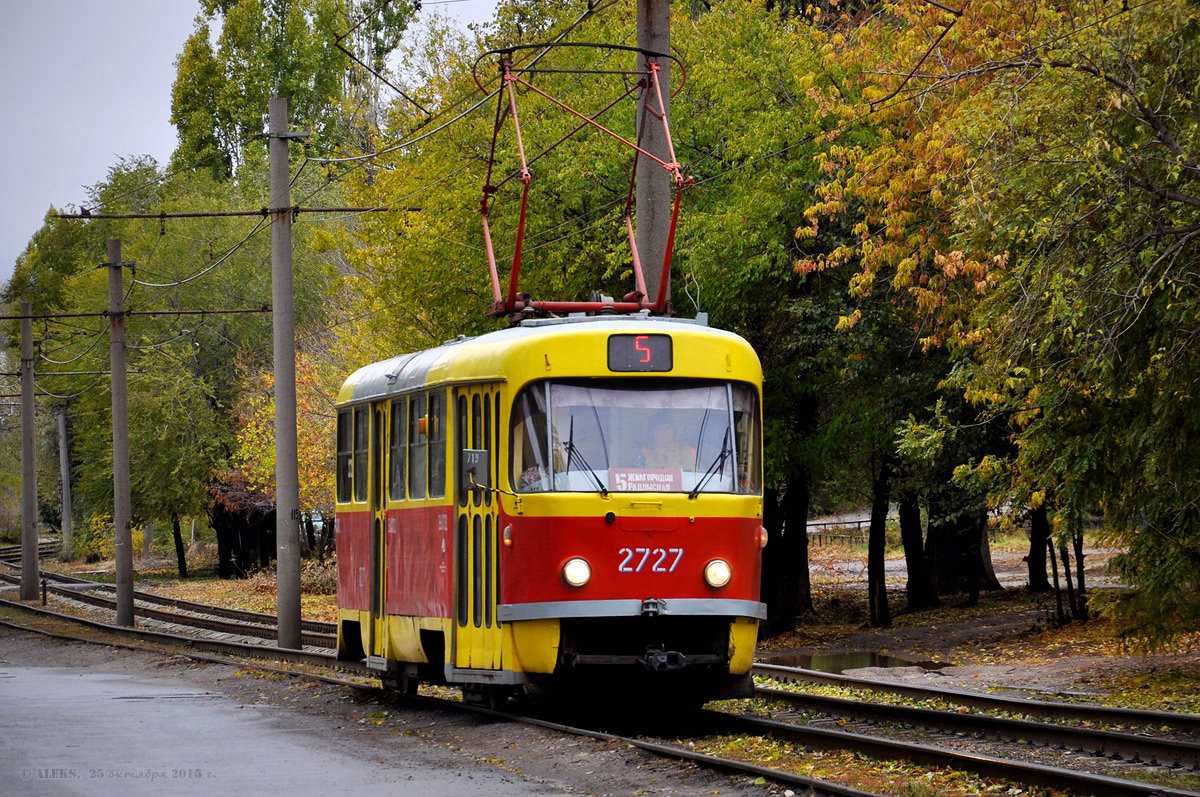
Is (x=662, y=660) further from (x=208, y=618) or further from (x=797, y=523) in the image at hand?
(x=208, y=618)

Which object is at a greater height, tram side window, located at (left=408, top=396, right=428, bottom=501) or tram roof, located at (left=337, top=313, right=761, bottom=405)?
tram roof, located at (left=337, top=313, right=761, bottom=405)

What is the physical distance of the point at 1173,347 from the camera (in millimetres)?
13758

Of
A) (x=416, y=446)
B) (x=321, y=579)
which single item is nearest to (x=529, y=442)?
(x=416, y=446)

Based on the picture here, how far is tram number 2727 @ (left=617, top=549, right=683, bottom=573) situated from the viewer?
41.5 ft

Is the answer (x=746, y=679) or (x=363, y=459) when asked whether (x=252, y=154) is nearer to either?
(x=363, y=459)

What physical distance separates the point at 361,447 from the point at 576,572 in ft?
18.4

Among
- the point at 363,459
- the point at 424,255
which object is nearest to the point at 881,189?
the point at 363,459

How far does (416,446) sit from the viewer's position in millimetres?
15422

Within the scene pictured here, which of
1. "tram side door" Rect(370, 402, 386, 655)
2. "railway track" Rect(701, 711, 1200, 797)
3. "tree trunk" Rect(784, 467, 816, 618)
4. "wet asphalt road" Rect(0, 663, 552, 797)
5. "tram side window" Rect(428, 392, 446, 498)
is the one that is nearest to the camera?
"railway track" Rect(701, 711, 1200, 797)

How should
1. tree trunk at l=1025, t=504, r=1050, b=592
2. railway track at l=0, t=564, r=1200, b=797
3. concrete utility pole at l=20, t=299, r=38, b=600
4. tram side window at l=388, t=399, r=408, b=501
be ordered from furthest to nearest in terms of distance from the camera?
concrete utility pole at l=20, t=299, r=38, b=600, tree trunk at l=1025, t=504, r=1050, b=592, tram side window at l=388, t=399, r=408, b=501, railway track at l=0, t=564, r=1200, b=797

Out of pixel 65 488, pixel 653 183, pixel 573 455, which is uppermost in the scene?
pixel 653 183

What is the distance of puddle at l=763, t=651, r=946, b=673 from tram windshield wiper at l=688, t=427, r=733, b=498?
9.25 m

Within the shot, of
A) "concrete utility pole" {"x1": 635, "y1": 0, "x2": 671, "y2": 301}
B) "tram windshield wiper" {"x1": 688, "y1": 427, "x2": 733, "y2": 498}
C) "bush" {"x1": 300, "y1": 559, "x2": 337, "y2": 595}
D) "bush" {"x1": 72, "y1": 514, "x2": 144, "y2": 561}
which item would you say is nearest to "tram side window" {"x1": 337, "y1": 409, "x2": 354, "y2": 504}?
"concrete utility pole" {"x1": 635, "y1": 0, "x2": 671, "y2": 301}

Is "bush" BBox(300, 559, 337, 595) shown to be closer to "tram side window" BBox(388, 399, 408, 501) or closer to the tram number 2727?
"tram side window" BBox(388, 399, 408, 501)
